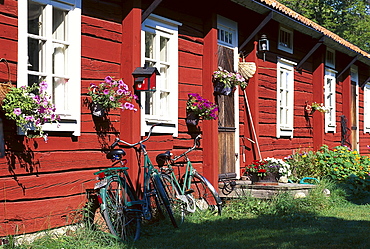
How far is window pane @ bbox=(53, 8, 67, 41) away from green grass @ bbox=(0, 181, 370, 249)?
2.23m

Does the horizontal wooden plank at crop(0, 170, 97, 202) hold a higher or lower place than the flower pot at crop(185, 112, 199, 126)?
lower

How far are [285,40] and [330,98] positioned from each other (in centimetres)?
337

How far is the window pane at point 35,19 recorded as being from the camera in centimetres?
589

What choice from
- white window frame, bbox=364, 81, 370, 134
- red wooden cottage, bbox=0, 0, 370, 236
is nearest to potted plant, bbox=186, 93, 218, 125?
red wooden cottage, bbox=0, 0, 370, 236

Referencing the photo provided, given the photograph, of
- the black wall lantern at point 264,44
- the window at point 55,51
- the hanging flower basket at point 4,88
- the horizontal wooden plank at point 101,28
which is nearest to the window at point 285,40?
the black wall lantern at point 264,44

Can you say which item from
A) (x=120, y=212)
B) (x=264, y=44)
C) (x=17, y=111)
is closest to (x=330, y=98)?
(x=264, y=44)

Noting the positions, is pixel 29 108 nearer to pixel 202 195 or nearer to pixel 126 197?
pixel 126 197

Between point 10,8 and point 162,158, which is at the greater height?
point 10,8

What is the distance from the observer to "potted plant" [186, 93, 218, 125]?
847cm

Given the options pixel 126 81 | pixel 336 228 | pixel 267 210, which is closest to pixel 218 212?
pixel 267 210

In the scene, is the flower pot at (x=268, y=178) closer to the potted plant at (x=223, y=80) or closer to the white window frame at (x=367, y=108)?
the potted plant at (x=223, y=80)

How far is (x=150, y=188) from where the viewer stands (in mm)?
7199

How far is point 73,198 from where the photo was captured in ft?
20.8

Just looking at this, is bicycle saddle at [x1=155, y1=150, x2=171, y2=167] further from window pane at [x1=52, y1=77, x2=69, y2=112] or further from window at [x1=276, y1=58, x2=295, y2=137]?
window at [x1=276, y1=58, x2=295, y2=137]
